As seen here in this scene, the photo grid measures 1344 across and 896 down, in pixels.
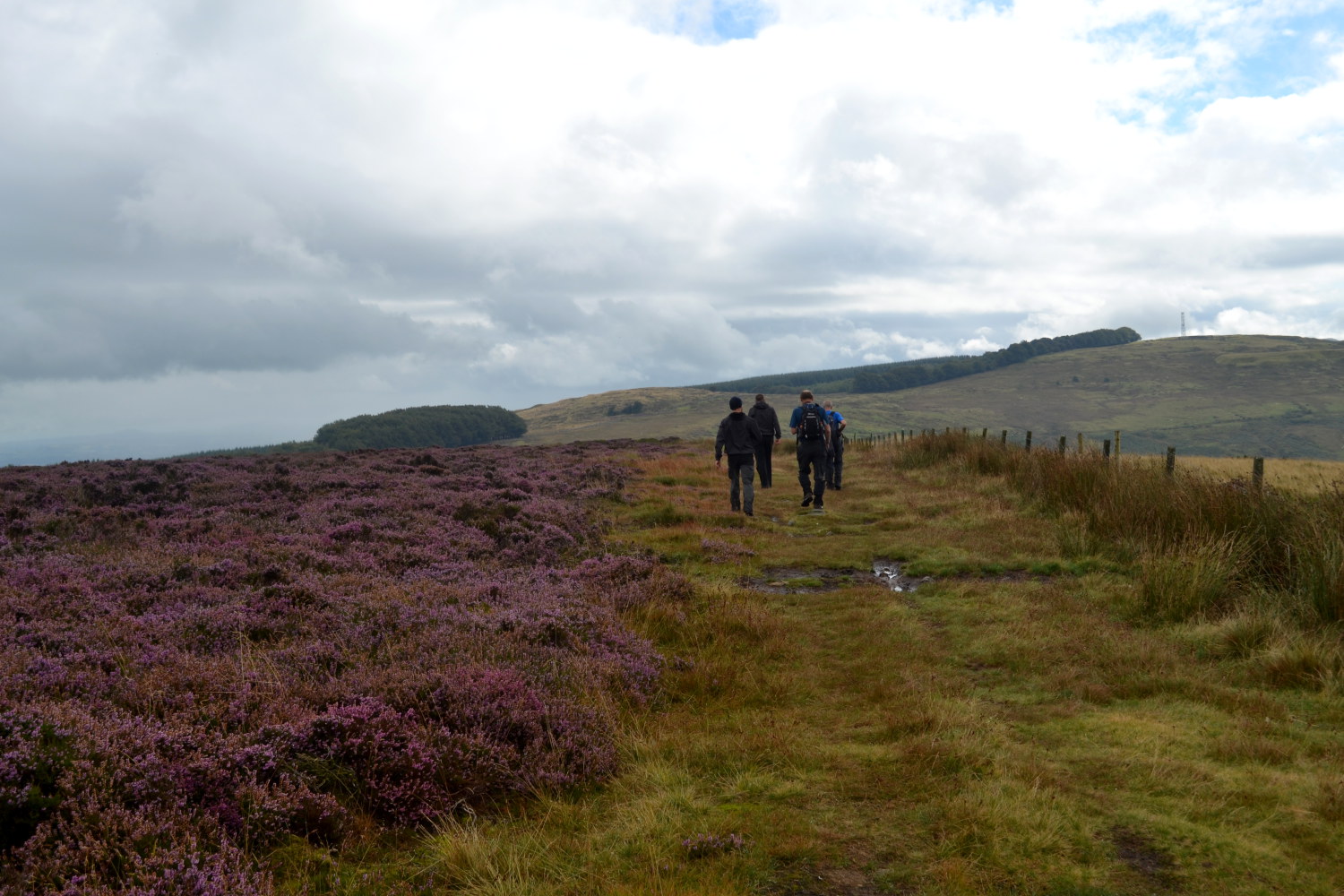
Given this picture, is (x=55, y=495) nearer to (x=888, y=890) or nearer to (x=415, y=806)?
(x=415, y=806)

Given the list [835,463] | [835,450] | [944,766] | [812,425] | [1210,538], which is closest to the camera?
[944,766]

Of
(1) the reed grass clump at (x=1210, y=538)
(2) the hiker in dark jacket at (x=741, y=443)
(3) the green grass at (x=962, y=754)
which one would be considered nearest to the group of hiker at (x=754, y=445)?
(2) the hiker in dark jacket at (x=741, y=443)

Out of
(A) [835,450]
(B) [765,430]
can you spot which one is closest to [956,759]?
(B) [765,430]

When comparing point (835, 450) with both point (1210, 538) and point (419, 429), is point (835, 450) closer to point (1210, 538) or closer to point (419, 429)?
point (1210, 538)

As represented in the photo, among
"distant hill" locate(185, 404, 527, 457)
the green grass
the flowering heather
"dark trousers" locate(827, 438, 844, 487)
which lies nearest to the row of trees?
"distant hill" locate(185, 404, 527, 457)

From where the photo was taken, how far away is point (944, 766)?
5.12m

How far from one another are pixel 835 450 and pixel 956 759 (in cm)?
1886

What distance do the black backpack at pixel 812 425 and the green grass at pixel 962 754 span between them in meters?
7.56

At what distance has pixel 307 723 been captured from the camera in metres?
4.83

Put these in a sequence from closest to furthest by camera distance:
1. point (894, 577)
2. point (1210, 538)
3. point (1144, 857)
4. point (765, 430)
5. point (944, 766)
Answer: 1. point (1144, 857)
2. point (944, 766)
3. point (1210, 538)
4. point (894, 577)
5. point (765, 430)

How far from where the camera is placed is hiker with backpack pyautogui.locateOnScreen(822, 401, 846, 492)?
22.2 m

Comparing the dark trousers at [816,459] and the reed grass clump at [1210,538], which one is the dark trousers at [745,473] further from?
the reed grass clump at [1210,538]

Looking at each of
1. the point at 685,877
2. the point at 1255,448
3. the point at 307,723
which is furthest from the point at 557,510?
the point at 1255,448

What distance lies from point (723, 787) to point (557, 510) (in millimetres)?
11346
